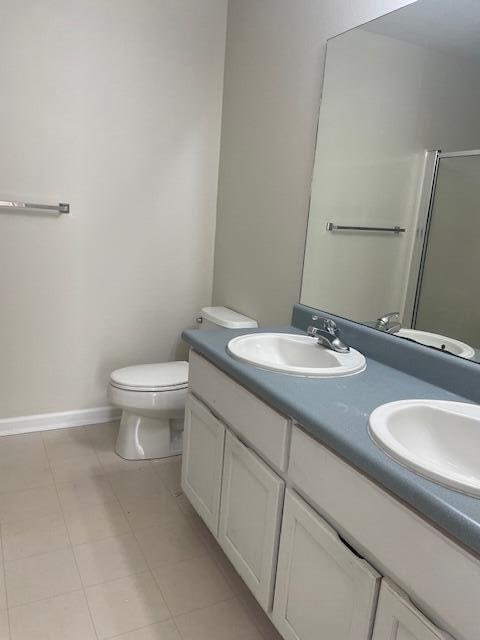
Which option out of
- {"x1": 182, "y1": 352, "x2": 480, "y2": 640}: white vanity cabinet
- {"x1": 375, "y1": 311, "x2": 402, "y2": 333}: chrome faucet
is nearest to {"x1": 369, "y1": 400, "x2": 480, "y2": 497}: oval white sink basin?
{"x1": 182, "y1": 352, "x2": 480, "y2": 640}: white vanity cabinet

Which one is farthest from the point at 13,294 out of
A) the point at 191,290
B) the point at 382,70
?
the point at 382,70

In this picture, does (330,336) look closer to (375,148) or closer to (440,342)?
(440,342)

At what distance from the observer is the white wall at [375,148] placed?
1424mm

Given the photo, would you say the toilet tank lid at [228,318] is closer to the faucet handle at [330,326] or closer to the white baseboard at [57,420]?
the faucet handle at [330,326]

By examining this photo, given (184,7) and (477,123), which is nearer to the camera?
(477,123)

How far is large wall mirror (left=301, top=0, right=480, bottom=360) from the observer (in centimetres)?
136

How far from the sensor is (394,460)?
3.03ft

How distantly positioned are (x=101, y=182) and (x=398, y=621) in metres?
2.26

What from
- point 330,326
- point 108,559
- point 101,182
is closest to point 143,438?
point 108,559

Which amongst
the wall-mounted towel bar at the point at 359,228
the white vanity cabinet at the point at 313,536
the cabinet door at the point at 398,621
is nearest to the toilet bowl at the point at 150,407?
the white vanity cabinet at the point at 313,536

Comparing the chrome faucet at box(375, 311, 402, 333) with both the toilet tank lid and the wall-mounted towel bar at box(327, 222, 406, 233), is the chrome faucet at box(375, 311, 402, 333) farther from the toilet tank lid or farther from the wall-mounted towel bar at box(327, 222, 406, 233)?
the toilet tank lid

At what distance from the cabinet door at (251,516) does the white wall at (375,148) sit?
0.67 m

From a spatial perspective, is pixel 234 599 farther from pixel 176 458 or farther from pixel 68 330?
pixel 68 330

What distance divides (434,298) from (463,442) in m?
0.50
